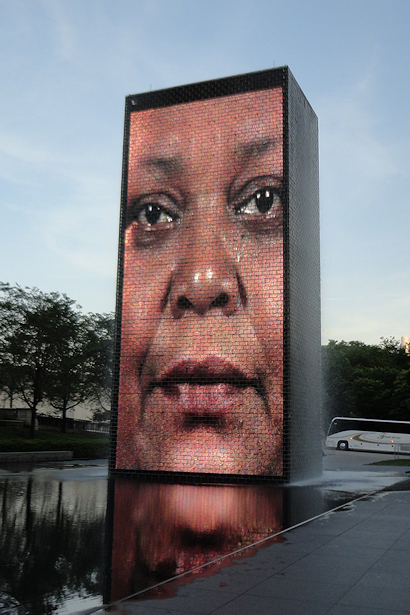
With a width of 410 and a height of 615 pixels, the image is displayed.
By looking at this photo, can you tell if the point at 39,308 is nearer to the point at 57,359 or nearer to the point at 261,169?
the point at 57,359

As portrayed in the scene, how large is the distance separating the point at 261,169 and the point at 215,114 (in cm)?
276

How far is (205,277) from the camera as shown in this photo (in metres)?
20.8

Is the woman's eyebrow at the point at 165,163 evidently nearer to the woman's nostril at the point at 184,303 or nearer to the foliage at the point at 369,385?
the woman's nostril at the point at 184,303

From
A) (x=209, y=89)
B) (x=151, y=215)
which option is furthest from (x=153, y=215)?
(x=209, y=89)

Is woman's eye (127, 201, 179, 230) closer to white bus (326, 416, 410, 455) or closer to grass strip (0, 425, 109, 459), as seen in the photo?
grass strip (0, 425, 109, 459)

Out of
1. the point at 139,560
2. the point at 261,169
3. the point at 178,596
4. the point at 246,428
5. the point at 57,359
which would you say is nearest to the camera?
the point at 178,596

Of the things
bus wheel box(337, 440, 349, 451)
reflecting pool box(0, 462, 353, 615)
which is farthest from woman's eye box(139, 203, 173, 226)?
bus wheel box(337, 440, 349, 451)

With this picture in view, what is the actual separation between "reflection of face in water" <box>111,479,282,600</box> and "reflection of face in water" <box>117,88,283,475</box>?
9.50 ft

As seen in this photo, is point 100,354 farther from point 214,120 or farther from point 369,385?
point 369,385

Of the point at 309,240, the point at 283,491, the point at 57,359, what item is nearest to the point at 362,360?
the point at 57,359

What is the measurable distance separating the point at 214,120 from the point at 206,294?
619 cm

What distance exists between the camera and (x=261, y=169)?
20969 millimetres

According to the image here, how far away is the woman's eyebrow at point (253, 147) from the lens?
827 inches

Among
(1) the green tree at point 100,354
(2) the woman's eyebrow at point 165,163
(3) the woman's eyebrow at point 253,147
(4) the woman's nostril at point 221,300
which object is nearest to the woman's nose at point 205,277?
(4) the woman's nostril at point 221,300
